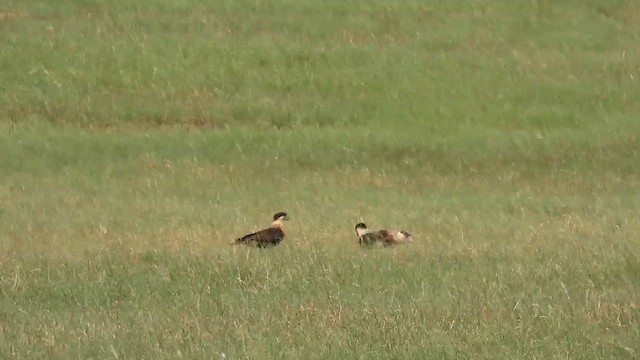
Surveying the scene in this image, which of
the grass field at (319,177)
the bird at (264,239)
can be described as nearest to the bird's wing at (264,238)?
the bird at (264,239)

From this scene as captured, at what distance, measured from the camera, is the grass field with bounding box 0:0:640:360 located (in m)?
8.08

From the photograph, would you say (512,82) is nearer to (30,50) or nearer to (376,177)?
(376,177)

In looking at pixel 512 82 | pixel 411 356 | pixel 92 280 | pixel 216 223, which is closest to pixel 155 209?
pixel 216 223

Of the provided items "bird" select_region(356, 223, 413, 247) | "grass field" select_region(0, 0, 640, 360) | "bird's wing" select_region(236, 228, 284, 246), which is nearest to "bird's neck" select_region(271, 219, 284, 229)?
"grass field" select_region(0, 0, 640, 360)

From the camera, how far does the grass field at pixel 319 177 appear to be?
8.08 meters

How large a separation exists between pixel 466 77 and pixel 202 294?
17.0 meters

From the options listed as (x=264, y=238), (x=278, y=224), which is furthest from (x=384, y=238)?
(x=278, y=224)

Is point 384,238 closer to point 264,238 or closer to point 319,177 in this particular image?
point 264,238

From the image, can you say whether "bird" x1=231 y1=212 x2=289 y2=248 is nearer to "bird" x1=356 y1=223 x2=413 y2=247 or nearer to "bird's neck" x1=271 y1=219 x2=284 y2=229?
"bird's neck" x1=271 y1=219 x2=284 y2=229

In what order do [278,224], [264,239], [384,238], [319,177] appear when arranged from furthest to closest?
1. [319,177]
2. [278,224]
3. [384,238]
4. [264,239]

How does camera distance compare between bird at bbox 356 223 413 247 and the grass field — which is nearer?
the grass field

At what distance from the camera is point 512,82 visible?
2550 centimetres

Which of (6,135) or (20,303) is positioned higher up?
(20,303)

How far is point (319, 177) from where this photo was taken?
19578 mm
